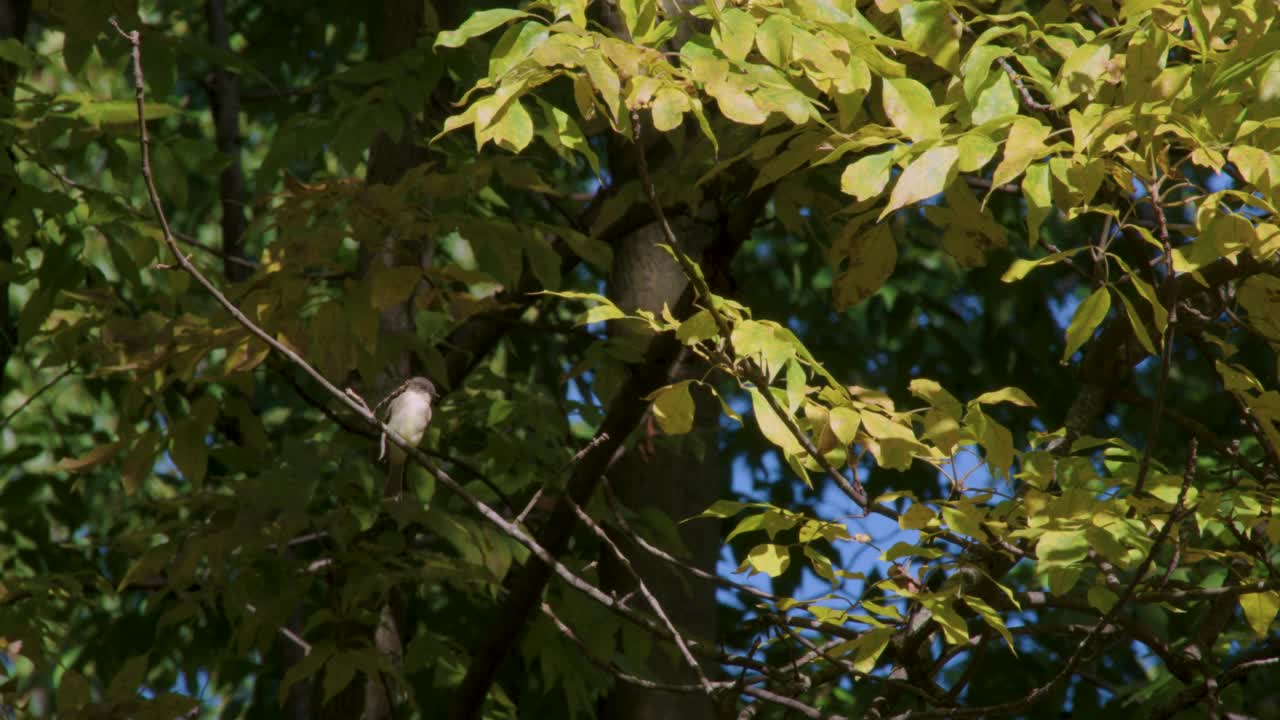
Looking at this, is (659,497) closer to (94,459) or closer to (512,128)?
(94,459)

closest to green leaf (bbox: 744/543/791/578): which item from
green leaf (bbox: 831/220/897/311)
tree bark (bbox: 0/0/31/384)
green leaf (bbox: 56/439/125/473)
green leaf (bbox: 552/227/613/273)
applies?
green leaf (bbox: 831/220/897/311)

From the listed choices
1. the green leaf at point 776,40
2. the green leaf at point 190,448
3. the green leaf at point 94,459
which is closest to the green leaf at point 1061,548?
the green leaf at point 776,40

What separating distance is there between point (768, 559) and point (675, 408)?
286 millimetres

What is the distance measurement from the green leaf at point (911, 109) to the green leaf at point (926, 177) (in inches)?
3.6

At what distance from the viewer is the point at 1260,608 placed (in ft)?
7.04

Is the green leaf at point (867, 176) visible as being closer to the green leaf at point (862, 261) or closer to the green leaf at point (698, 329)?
the green leaf at point (698, 329)

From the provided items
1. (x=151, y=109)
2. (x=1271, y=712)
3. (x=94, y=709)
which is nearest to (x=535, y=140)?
(x=151, y=109)

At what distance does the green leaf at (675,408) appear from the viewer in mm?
2197

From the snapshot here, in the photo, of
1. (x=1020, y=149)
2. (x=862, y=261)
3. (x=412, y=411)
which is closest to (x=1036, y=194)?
(x=1020, y=149)

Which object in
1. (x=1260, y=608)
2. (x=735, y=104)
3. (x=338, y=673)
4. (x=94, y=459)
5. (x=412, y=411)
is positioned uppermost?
(x=735, y=104)

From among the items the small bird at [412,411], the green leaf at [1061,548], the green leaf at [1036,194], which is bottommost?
the small bird at [412,411]

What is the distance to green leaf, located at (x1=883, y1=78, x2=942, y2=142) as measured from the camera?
6.38ft

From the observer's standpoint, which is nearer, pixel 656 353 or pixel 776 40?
pixel 776 40

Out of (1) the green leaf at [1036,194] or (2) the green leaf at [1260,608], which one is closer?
(1) the green leaf at [1036,194]
